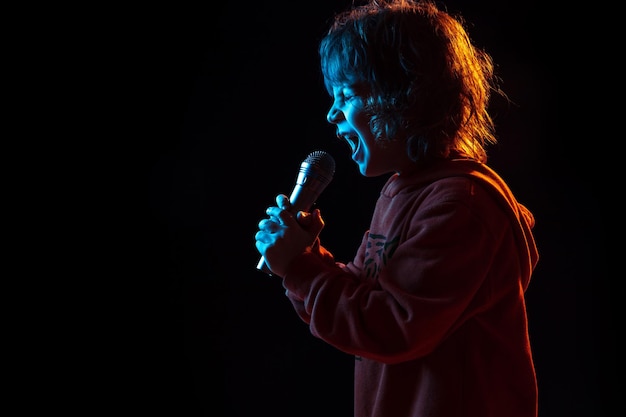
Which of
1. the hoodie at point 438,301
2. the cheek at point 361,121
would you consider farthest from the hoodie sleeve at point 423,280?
the cheek at point 361,121

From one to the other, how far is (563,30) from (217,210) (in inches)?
37.0

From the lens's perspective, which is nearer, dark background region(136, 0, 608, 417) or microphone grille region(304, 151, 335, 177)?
microphone grille region(304, 151, 335, 177)

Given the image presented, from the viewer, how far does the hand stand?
80cm

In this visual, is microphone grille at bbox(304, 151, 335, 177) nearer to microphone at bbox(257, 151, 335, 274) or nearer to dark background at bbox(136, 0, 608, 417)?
microphone at bbox(257, 151, 335, 274)

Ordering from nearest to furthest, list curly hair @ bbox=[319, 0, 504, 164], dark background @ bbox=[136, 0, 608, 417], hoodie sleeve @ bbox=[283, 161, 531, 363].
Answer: hoodie sleeve @ bbox=[283, 161, 531, 363] < curly hair @ bbox=[319, 0, 504, 164] < dark background @ bbox=[136, 0, 608, 417]

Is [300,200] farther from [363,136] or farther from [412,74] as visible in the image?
[412,74]

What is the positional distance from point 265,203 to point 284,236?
0.64 m

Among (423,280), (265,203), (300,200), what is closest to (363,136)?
(300,200)

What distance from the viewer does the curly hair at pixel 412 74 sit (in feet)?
2.71

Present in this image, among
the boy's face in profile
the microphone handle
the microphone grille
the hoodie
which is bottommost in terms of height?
the hoodie

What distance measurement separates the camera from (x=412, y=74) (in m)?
0.82

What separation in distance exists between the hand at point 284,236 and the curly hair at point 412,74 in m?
0.15

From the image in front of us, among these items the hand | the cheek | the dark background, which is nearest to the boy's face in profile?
the cheek

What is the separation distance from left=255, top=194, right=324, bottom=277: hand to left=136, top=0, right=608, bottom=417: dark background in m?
0.59
